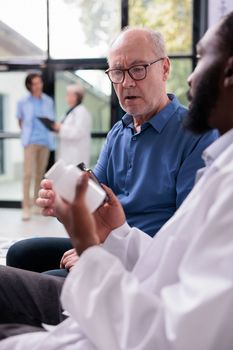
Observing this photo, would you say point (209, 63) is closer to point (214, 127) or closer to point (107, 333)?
point (214, 127)

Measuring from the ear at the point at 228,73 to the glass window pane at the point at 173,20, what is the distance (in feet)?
14.2

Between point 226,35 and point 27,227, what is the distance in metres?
3.87

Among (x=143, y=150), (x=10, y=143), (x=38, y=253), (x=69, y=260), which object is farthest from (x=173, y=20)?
(x=69, y=260)

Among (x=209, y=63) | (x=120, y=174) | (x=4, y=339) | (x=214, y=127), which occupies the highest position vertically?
(x=209, y=63)

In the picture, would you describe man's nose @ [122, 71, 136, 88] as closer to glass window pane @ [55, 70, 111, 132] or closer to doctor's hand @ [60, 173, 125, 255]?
doctor's hand @ [60, 173, 125, 255]

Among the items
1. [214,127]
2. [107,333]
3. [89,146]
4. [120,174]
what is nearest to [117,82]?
[120,174]

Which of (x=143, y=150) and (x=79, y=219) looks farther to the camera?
(x=143, y=150)

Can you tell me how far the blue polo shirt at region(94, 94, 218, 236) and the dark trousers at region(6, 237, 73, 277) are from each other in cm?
32

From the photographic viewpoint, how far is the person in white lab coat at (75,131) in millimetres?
4871

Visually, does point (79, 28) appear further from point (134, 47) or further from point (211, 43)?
point (211, 43)

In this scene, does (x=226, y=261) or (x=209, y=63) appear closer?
(x=226, y=261)

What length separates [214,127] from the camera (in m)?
0.91

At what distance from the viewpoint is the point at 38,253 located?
5.68ft

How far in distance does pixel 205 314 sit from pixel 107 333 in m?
0.19
